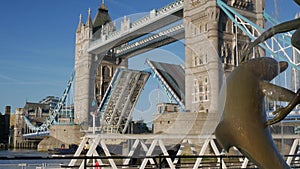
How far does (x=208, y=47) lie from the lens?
21.4 metres

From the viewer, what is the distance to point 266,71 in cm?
292

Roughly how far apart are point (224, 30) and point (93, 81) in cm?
1985

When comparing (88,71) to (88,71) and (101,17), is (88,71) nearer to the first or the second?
(88,71)

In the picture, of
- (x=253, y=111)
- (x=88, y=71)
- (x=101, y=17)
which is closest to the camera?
(x=253, y=111)

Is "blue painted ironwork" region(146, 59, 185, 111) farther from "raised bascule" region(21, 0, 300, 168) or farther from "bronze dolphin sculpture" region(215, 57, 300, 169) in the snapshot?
"bronze dolphin sculpture" region(215, 57, 300, 169)

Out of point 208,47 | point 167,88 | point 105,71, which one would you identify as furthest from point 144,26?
point 105,71

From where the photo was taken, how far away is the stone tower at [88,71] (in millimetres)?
38719

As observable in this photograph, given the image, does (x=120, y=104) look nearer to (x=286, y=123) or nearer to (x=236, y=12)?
(x=236, y=12)

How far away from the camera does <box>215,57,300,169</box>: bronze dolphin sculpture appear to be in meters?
2.84

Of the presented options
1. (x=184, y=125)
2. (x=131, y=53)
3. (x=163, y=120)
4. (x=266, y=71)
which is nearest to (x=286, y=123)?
(x=184, y=125)

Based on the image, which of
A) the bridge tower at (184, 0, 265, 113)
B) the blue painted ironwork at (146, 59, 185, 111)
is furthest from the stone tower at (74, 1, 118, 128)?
the bridge tower at (184, 0, 265, 113)

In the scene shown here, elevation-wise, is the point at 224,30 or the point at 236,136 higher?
the point at 224,30

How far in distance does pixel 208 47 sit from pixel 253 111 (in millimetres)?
18796

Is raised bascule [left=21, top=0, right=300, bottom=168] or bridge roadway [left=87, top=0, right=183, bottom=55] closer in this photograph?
raised bascule [left=21, top=0, right=300, bottom=168]
